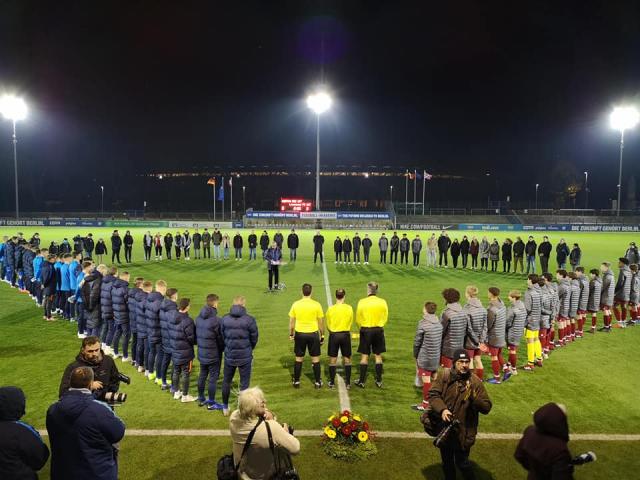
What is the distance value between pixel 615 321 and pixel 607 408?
7.40 m

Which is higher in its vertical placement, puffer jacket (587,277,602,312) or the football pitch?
puffer jacket (587,277,602,312)

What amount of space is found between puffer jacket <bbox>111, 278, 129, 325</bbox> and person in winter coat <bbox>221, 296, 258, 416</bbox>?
3.32 meters

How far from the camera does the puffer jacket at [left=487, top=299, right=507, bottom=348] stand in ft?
26.1

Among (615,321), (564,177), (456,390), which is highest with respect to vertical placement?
(564,177)

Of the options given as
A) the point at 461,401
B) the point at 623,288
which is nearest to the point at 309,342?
the point at 461,401

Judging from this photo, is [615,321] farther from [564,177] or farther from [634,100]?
[564,177]

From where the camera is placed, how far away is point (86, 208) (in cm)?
10456

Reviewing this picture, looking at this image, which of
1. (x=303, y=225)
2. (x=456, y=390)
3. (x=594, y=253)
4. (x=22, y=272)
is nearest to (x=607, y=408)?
(x=456, y=390)

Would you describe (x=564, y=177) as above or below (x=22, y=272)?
above

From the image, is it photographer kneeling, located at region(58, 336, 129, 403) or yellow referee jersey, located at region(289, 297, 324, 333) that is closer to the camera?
photographer kneeling, located at region(58, 336, 129, 403)

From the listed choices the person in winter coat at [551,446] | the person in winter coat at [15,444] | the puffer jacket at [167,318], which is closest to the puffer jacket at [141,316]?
the puffer jacket at [167,318]

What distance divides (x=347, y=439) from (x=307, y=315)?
2352 mm

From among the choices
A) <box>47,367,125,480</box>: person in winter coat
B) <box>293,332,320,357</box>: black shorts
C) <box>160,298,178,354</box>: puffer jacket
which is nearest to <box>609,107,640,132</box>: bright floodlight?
<box>293,332,320,357</box>: black shorts

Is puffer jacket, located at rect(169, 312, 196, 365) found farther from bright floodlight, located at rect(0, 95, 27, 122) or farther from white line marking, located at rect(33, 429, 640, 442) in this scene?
bright floodlight, located at rect(0, 95, 27, 122)
